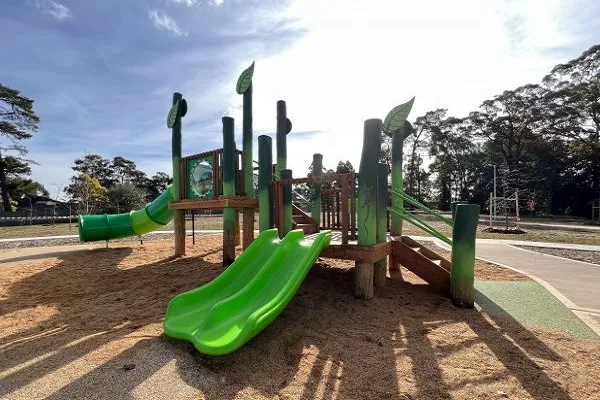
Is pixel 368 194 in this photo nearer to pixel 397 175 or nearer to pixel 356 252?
pixel 356 252

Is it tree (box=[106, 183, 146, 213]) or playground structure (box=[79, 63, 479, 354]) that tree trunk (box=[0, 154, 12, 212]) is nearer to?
tree (box=[106, 183, 146, 213])

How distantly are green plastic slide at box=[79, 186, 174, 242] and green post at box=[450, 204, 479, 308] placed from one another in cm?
868

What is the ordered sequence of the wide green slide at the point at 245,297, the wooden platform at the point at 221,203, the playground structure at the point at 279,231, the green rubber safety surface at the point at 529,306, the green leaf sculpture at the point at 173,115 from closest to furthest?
the wide green slide at the point at 245,297 → the playground structure at the point at 279,231 → the green rubber safety surface at the point at 529,306 → the wooden platform at the point at 221,203 → the green leaf sculpture at the point at 173,115

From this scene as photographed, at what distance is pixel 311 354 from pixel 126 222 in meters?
10.1

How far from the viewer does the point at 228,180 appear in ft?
24.6

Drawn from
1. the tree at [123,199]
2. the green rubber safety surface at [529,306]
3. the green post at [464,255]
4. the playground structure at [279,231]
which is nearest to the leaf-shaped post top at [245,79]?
the playground structure at [279,231]

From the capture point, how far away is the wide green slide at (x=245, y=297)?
346cm

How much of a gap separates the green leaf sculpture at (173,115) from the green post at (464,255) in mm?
7260

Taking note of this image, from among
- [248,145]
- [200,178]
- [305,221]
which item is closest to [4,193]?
[200,178]

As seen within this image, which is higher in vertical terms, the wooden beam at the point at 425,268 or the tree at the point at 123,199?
the tree at the point at 123,199

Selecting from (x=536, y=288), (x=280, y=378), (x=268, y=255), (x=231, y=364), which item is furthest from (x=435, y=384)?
(x=536, y=288)

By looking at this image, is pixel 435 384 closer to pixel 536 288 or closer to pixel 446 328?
pixel 446 328

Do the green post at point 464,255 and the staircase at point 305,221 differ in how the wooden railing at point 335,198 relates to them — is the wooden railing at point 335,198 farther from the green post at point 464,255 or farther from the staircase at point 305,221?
the green post at point 464,255

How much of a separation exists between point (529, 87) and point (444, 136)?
1120 centimetres
